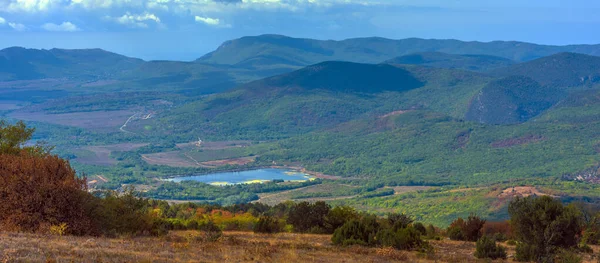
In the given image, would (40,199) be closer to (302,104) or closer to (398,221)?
(398,221)

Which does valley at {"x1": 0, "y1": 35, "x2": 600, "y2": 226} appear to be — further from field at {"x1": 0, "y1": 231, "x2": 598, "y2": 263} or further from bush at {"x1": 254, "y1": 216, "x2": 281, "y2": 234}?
field at {"x1": 0, "y1": 231, "x2": 598, "y2": 263}

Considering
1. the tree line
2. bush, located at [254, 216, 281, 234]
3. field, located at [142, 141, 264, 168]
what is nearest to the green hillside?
field, located at [142, 141, 264, 168]

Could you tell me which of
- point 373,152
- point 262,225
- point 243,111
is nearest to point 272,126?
point 243,111

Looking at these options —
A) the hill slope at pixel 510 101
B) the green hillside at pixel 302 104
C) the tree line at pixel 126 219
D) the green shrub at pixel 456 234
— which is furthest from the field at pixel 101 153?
the green shrub at pixel 456 234

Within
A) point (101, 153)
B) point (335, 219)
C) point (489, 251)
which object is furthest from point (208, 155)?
point (489, 251)

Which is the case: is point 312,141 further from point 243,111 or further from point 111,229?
point 111,229

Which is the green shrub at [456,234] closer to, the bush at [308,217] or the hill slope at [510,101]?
the bush at [308,217]
